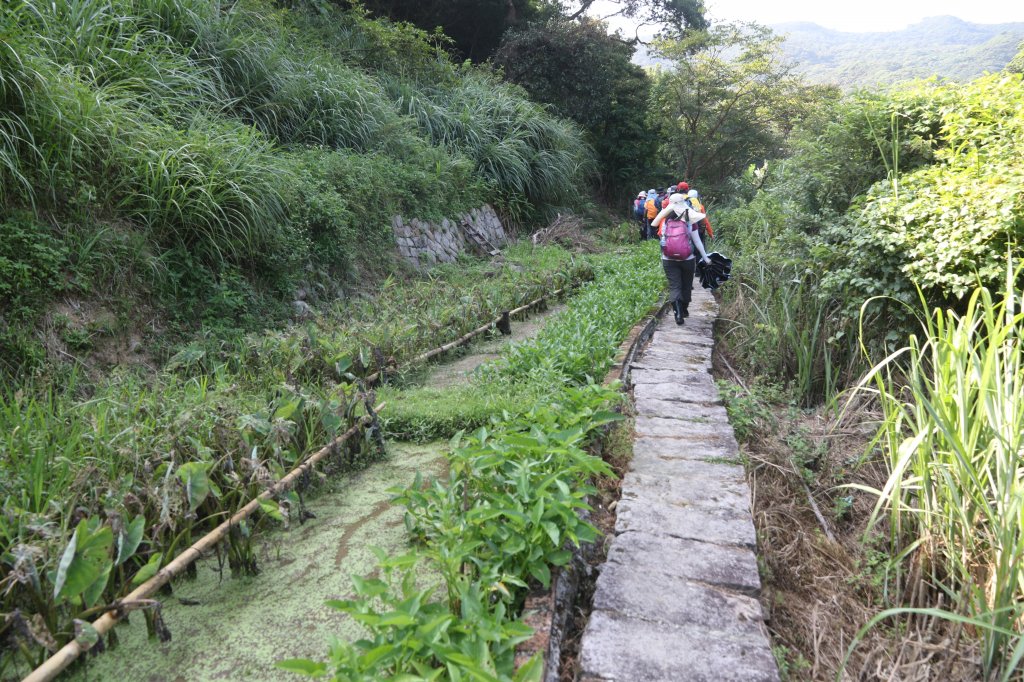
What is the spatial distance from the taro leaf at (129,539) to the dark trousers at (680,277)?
497 cm

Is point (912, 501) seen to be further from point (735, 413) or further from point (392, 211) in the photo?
point (392, 211)

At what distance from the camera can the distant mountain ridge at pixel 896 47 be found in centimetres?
5003

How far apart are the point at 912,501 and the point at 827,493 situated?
0.57 m

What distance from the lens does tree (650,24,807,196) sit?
19.0 metres

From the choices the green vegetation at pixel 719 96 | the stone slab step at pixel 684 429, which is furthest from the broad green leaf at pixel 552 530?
the green vegetation at pixel 719 96

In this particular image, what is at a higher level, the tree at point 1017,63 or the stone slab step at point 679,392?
the tree at point 1017,63

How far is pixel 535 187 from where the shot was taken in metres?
11.9

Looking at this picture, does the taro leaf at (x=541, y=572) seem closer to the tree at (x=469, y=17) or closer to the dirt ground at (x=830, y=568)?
the dirt ground at (x=830, y=568)

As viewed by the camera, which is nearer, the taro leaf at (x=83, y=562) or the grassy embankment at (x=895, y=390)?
the taro leaf at (x=83, y=562)

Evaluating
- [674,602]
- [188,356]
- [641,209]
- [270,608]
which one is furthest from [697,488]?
[641,209]

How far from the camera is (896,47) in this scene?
85.4m

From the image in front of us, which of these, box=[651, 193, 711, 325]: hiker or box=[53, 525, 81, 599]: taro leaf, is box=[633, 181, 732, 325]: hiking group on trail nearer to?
box=[651, 193, 711, 325]: hiker

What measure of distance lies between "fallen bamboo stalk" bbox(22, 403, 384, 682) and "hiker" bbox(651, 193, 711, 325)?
398 cm

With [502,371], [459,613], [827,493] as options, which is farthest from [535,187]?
[459,613]
